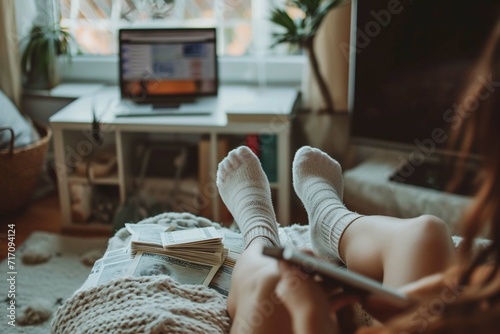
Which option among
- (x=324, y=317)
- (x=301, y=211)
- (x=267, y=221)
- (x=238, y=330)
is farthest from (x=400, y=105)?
(x=324, y=317)

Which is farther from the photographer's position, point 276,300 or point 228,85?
point 228,85

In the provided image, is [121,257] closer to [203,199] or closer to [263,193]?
[263,193]

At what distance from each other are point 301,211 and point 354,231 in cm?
131

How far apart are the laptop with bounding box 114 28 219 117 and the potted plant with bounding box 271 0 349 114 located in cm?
30

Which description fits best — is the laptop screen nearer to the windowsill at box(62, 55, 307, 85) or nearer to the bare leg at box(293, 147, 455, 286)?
the windowsill at box(62, 55, 307, 85)

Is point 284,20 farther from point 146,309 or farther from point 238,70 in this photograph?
point 146,309

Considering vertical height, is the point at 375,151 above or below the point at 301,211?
above

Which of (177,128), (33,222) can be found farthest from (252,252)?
(33,222)

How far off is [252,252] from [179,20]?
Answer: 1936mm

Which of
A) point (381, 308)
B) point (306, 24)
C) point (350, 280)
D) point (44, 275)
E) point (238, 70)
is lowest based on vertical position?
point (44, 275)

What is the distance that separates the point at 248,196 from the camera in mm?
1680

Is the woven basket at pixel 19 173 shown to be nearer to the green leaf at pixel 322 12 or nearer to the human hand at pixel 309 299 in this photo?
the green leaf at pixel 322 12

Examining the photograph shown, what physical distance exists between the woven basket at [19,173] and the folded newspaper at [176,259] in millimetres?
1083

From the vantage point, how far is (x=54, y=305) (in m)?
2.09
